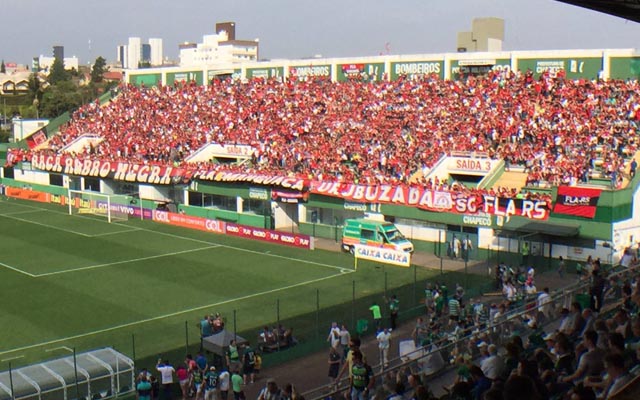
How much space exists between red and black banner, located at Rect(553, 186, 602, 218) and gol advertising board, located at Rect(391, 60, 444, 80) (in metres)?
22.2

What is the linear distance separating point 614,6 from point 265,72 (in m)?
56.1

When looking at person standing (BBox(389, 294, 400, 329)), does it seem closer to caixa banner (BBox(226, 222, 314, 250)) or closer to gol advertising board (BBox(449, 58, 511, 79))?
caixa banner (BBox(226, 222, 314, 250))

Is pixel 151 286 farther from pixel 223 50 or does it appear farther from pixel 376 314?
pixel 223 50

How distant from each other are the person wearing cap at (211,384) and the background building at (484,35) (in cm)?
4673

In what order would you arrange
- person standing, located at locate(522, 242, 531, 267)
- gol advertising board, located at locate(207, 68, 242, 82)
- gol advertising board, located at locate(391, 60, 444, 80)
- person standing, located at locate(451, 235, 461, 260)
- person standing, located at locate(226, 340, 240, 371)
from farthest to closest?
gol advertising board, located at locate(207, 68, 242, 82)
gol advertising board, located at locate(391, 60, 444, 80)
person standing, located at locate(451, 235, 461, 260)
person standing, located at locate(522, 242, 531, 267)
person standing, located at locate(226, 340, 240, 371)

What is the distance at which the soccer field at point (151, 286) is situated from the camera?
27250mm

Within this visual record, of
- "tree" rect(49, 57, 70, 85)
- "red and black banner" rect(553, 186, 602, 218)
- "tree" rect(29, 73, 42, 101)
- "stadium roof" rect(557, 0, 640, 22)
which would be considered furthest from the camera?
"tree" rect(49, 57, 70, 85)

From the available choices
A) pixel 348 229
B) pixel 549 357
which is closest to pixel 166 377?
pixel 549 357

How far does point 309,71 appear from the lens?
65812mm

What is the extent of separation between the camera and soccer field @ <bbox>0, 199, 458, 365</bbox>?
27.2 meters

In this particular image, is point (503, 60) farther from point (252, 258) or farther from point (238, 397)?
point (238, 397)

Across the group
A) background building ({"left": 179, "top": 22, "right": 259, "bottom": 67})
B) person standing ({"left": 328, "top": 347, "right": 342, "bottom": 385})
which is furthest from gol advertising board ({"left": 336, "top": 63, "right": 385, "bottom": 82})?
background building ({"left": 179, "top": 22, "right": 259, "bottom": 67})

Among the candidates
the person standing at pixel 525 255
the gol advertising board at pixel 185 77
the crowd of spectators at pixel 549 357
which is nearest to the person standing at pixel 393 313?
the crowd of spectators at pixel 549 357

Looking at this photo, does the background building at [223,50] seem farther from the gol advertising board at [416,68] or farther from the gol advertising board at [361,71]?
the gol advertising board at [416,68]
